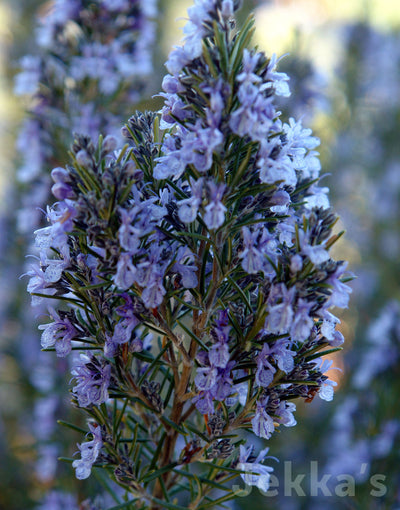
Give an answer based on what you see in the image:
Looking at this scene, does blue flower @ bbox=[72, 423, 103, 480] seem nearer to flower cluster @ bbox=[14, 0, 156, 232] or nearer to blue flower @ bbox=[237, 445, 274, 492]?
blue flower @ bbox=[237, 445, 274, 492]

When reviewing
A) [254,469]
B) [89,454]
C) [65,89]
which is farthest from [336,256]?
[89,454]

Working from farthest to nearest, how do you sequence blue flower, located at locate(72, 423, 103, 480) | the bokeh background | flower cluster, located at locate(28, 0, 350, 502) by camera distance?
the bokeh background → blue flower, located at locate(72, 423, 103, 480) → flower cluster, located at locate(28, 0, 350, 502)

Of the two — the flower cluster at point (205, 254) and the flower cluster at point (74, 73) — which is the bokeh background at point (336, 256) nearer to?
the flower cluster at point (74, 73)

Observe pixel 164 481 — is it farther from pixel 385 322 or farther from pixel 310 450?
pixel 310 450

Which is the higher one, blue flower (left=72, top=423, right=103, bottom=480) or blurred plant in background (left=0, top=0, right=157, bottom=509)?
blurred plant in background (left=0, top=0, right=157, bottom=509)

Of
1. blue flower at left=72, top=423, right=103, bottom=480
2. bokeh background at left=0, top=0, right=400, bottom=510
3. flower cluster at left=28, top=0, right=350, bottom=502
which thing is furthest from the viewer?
bokeh background at left=0, top=0, right=400, bottom=510

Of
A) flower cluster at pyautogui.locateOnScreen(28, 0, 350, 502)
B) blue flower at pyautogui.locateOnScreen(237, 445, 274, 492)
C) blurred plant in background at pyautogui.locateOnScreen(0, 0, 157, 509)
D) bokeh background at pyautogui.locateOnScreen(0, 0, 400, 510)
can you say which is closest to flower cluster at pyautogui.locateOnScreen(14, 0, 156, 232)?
blurred plant in background at pyautogui.locateOnScreen(0, 0, 157, 509)

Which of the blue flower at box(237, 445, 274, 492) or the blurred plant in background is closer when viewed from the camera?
the blue flower at box(237, 445, 274, 492)
